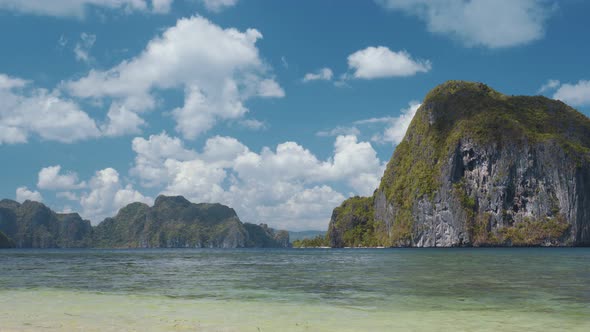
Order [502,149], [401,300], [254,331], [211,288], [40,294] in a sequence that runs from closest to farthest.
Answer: [254,331] < [401,300] < [40,294] < [211,288] < [502,149]

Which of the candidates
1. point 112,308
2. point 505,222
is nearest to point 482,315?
point 112,308

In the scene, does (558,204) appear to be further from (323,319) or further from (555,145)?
(323,319)

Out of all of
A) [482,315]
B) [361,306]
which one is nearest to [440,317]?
[482,315]

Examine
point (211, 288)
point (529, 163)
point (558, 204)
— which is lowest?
point (211, 288)

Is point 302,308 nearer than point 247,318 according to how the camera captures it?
No

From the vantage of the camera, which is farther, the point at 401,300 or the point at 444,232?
the point at 444,232

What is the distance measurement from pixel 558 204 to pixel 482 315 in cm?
18723

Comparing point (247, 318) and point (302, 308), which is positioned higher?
point (247, 318)

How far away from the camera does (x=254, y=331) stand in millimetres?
12086

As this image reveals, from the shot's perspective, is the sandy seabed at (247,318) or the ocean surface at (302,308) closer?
the sandy seabed at (247,318)

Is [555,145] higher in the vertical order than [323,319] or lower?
higher

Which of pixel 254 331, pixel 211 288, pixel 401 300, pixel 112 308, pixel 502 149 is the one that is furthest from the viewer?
pixel 502 149

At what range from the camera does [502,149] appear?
631 feet

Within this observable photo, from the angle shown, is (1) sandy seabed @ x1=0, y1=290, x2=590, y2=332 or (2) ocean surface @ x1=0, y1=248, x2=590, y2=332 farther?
(2) ocean surface @ x1=0, y1=248, x2=590, y2=332
